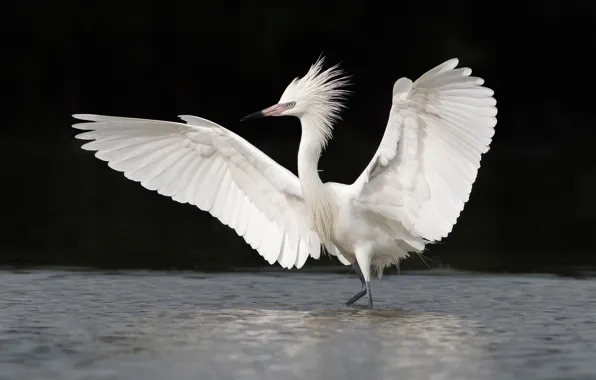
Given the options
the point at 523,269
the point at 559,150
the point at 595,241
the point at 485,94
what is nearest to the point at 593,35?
the point at 559,150

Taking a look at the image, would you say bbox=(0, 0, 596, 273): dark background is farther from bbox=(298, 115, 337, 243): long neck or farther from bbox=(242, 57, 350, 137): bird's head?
bbox=(298, 115, 337, 243): long neck

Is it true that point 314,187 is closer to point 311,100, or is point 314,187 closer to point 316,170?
point 316,170

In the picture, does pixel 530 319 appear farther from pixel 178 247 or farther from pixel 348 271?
pixel 178 247

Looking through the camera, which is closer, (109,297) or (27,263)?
(109,297)

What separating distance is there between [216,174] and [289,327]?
1892 millimetres

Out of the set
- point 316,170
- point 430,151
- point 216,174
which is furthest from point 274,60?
point 430,151

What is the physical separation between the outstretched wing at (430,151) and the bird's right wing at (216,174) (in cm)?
69

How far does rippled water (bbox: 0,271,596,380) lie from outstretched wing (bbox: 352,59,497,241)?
0.68 meters

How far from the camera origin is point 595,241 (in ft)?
43.8

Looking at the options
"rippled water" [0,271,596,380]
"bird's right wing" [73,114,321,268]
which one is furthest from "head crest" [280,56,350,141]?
"rippled water" [0,271,596,380]

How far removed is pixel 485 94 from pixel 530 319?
1.47m

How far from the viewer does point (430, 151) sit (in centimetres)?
895

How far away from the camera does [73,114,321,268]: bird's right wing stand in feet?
31.0

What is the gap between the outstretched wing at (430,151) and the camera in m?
8.64
